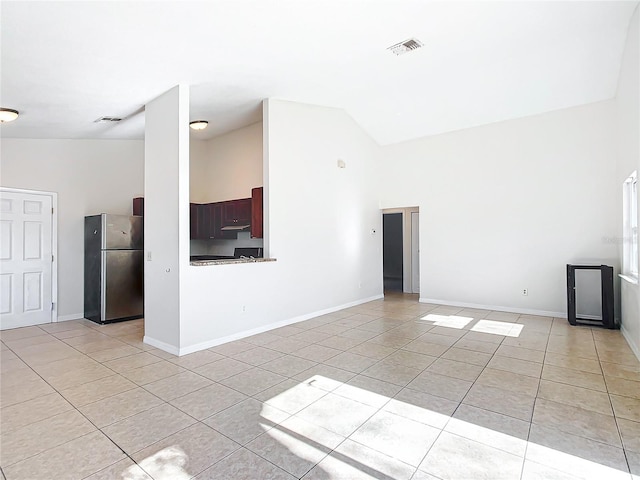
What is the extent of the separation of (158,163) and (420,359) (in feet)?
12.8

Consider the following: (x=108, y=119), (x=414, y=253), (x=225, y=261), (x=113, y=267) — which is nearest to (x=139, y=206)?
(x=113, y=267)

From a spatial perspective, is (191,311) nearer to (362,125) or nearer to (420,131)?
(362,125)

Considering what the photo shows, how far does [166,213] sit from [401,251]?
5834 millimetres

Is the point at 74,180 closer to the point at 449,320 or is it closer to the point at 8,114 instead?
the point at 8,114

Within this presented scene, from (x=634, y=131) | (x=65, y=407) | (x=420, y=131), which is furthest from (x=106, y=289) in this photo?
(x=634, y=131)

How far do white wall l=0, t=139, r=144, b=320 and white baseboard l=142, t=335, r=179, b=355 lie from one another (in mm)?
2356

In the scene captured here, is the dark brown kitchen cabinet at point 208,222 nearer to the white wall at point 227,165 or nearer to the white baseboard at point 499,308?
the white wall at point 227,165

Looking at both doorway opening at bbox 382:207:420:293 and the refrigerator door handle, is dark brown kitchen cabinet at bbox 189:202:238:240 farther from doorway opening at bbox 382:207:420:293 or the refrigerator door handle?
doorway opening at bbox 382:207:420:293

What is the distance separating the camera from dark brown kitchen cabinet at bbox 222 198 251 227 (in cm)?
607

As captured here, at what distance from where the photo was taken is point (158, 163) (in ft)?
14.2

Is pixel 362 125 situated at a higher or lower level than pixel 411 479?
higher

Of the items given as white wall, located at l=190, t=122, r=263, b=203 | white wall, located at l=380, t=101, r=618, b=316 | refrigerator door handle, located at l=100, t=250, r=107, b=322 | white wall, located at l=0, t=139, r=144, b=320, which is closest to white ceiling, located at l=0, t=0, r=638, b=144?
white wall, located at l=0, t=139, r=144, b=320

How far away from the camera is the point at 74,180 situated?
19.1 ft

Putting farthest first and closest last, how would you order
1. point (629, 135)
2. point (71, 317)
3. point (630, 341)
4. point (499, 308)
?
point (499, 308) → point (71, 317) → point (630, 341) → point (629, 135)
